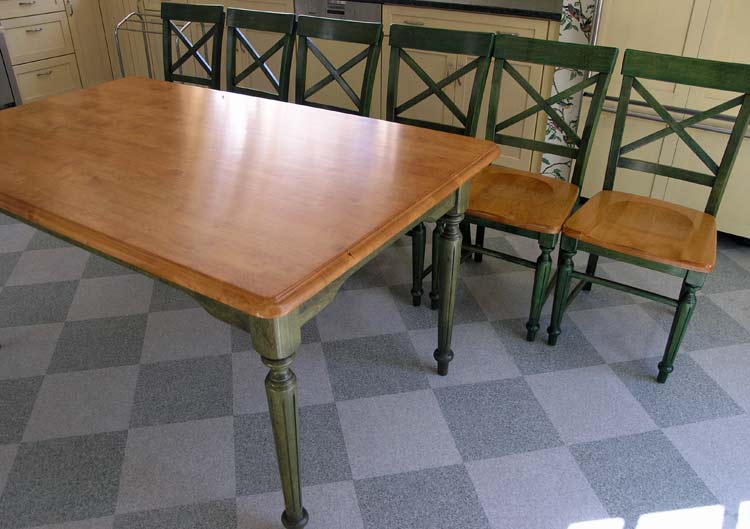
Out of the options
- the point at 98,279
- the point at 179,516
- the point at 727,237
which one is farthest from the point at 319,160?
the point at 727,237

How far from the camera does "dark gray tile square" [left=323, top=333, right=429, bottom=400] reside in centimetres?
193

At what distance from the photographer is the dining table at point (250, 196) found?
3.71 ft

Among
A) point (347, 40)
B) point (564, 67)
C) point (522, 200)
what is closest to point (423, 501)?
point (522, 200)

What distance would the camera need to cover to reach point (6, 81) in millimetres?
3744

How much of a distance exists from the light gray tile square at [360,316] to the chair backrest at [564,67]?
0.74 m

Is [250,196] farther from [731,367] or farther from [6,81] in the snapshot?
[6,81]

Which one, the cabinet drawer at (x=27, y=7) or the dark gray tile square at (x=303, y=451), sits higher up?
the cabinet drawer at (x=27, y=7)

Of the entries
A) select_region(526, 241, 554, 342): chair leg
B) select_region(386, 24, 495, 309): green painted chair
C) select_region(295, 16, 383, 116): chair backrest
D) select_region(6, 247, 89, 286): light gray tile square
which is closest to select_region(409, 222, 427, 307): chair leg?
select_region(386, 24, 495, 309): green painted chair

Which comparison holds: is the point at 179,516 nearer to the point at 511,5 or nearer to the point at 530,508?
the point at 530,508

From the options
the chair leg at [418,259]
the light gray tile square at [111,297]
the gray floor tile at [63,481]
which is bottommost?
the gray floor tile at [63,481]

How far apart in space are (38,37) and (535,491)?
4.16 metres

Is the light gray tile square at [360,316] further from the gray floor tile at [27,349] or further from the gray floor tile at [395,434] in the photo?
the gray floor tile at [27,349]

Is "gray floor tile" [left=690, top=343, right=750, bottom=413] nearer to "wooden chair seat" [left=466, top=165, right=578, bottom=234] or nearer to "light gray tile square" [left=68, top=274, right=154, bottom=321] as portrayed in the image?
"wooden chair seat" [left=466, top=165, right=578, bottom=234]

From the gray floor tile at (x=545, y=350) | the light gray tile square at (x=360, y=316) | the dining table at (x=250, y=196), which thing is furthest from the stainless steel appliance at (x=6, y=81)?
the gray floor tile at (x=545, y=350)
